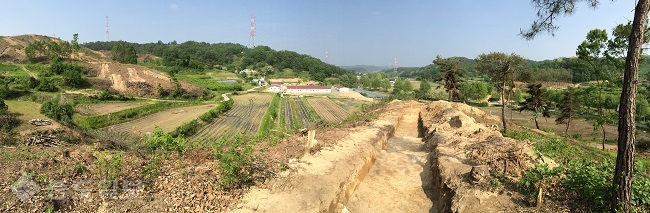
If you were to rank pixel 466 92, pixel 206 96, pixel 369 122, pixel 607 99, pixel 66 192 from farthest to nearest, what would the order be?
pixel 466 92 < pixel 206 96 < pixel 607 99 < pixel 369 122 < pixel 66 192

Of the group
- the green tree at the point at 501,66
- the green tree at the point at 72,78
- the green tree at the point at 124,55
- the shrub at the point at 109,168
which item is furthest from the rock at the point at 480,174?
the green tree at the point at 124,55

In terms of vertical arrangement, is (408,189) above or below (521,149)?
below

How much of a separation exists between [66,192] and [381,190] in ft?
23.8

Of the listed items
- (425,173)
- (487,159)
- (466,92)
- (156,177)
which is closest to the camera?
(156,177)

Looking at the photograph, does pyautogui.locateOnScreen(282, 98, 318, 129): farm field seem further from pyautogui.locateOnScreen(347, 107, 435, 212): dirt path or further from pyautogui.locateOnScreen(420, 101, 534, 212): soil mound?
pyautogui.locateOnScreen(420, 101, 534, 212): soil mound

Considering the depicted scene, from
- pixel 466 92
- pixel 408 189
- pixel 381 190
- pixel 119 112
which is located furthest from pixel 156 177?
pixel 466 92

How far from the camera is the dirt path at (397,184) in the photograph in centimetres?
863

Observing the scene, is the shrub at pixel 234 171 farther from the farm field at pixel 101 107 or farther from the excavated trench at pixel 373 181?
the farm field at pixel 101 107

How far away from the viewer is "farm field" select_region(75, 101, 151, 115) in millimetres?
33522

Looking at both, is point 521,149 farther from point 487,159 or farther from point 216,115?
point 216,115

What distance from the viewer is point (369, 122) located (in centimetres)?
1634

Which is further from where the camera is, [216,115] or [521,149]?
[216,115]

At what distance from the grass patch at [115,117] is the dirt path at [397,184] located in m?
26.0

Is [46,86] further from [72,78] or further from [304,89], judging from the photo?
[304,89]
